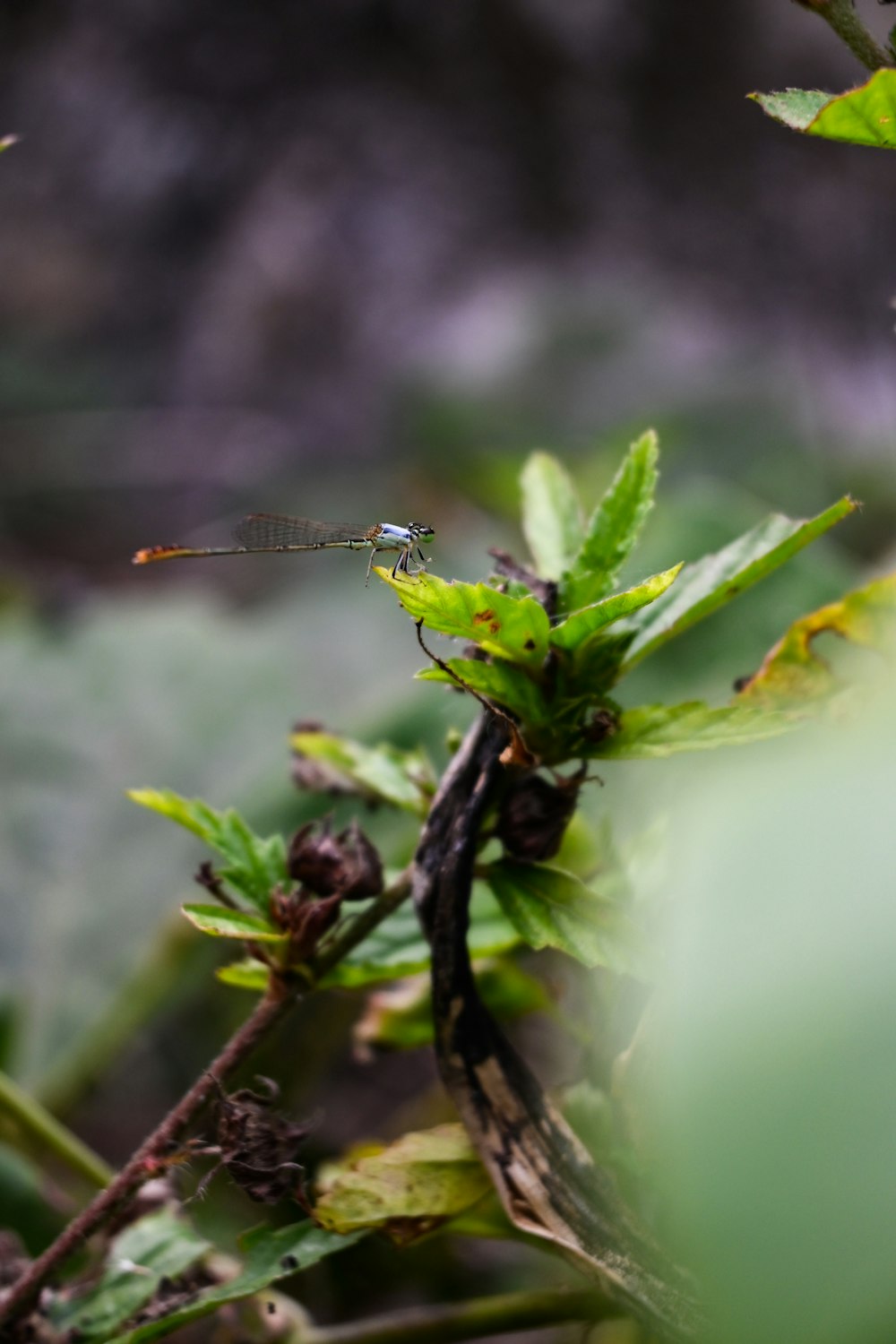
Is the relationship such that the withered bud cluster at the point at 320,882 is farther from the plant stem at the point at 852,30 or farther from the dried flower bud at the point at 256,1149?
the plant stem at the point at 852,30

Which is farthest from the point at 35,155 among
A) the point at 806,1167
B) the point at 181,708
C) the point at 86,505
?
the point at 806,1167

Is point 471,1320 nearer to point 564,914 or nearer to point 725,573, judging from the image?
point 564,914

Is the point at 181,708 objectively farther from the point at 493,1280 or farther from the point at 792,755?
the point at 792,755

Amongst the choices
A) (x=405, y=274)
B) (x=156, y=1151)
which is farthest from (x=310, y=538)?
(x=405, y=274)

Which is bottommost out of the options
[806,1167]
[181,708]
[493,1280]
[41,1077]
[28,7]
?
[493,1280]

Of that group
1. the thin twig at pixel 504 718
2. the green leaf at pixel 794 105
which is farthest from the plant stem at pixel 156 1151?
the green leaf at pixel 794 105

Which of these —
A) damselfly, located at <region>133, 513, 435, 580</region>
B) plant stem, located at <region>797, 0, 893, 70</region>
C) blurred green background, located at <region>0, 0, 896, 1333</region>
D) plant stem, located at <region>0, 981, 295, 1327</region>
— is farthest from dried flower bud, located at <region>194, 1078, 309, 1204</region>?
blurred green background, located at <region>0, 0, 896, 1333</region>
